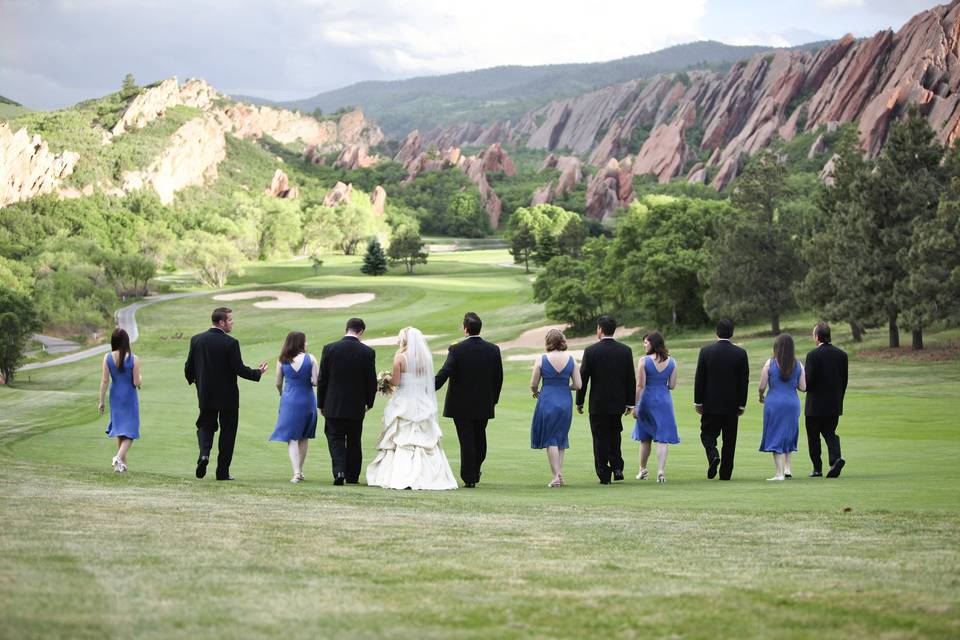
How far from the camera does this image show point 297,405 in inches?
622

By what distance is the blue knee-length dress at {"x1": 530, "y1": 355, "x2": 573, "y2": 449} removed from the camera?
51.2ft

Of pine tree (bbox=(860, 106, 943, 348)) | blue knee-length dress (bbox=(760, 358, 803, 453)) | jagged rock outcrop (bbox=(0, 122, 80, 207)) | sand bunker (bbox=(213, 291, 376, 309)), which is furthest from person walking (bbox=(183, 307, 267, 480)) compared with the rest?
jagged rock outcrop (bbox=(0, 122, 80, 207))

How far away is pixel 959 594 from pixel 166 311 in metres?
94.5

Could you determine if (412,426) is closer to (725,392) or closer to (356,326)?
(356,326)

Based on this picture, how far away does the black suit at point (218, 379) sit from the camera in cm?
1541

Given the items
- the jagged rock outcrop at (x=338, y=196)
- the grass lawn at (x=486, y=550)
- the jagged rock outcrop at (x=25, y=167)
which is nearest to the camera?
the grass lawn at (x=486, y=550)

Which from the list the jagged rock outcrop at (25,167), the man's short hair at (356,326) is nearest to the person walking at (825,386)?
the man's short hair at (356,326)

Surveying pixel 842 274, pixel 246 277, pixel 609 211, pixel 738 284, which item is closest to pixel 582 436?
pixel 842 274

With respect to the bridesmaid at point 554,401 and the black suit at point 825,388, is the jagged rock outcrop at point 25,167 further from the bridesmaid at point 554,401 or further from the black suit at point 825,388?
the black suit at point 825,388

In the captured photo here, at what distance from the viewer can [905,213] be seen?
50.2 meters

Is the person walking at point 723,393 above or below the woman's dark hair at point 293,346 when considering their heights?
below

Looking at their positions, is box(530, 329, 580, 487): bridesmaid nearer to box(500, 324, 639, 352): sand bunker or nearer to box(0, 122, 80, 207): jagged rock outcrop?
box(500, 324, 639, 352): sand bunker

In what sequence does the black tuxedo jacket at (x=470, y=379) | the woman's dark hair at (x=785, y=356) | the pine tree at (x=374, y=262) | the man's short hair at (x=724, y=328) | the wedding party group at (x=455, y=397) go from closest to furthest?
the wedding party group at (x=455, y=397)
the black tuxedo jacket at (x=470, y=379)
the woman's dark hair at (x=785, y=356)
the man's short hair at (x=724, y=328)
the pine tree at (x=374, y=262)

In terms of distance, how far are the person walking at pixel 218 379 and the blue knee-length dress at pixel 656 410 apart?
18.7ft
